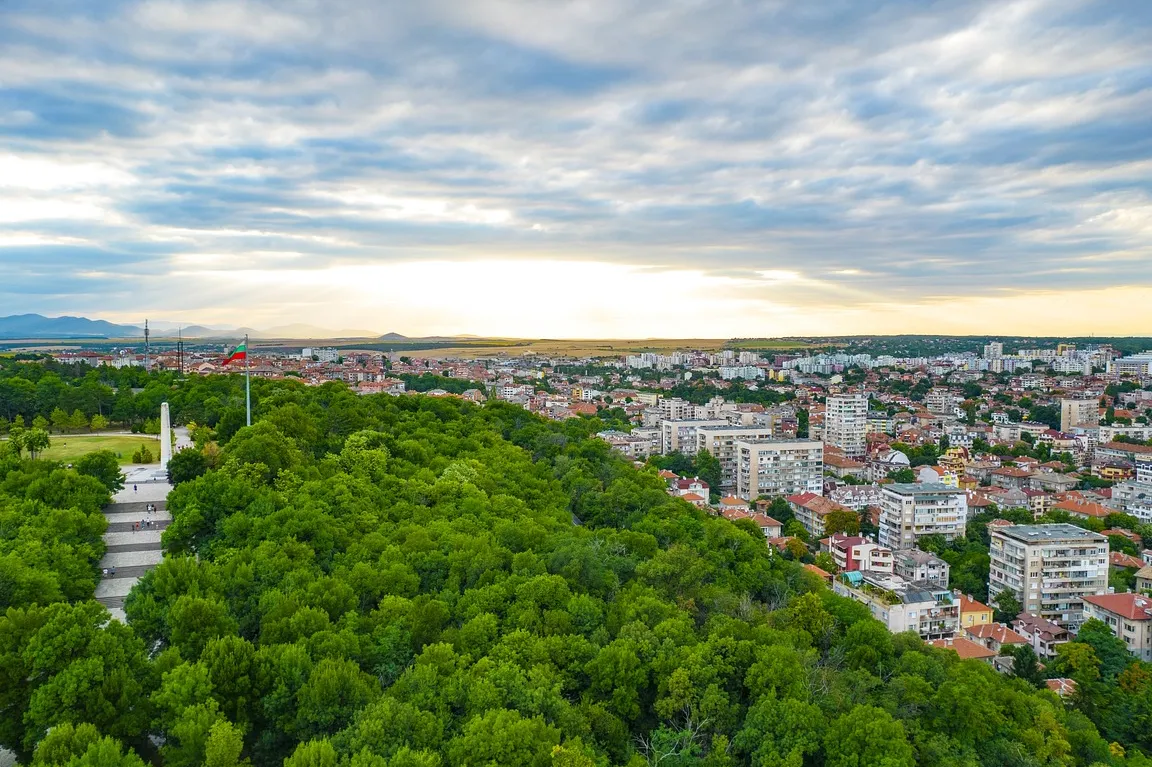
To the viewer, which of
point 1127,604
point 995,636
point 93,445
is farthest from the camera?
point 93,445

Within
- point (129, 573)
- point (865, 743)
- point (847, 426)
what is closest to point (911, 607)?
point (865, 743)

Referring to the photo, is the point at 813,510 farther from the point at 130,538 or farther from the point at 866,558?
the point at 130,538

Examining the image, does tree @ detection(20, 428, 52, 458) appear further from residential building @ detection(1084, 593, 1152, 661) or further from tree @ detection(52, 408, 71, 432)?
residential building @ detection(1084, 593, 1152, 661)

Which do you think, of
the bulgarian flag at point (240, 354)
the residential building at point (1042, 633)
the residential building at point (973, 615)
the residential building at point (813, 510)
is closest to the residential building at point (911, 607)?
the residential building at point (973, 615)

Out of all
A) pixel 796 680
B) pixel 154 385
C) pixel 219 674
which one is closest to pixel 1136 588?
pixel 796 680

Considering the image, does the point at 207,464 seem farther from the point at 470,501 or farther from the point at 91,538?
the point at 470,501

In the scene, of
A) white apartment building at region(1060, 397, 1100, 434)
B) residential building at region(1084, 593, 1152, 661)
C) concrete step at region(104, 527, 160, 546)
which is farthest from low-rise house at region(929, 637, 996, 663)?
white apartment building at region(1060, 397, 1100, 434)
